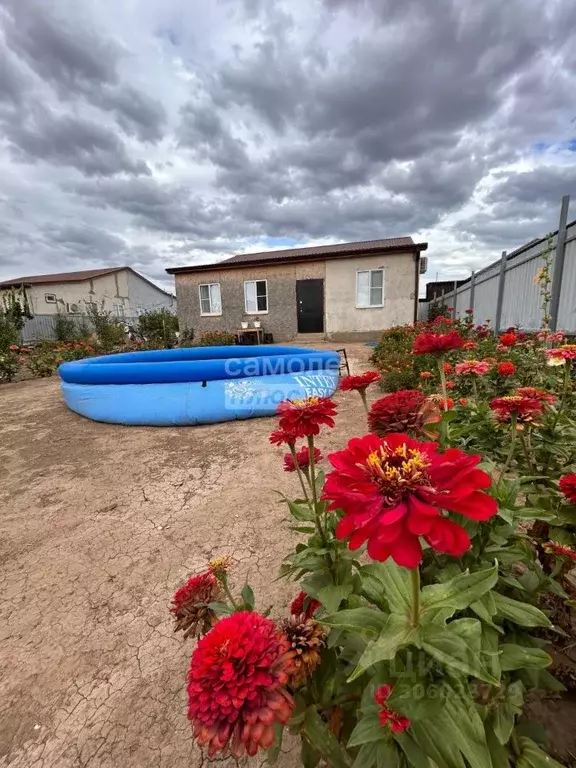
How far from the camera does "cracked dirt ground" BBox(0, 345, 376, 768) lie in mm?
1191

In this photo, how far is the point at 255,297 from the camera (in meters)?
13.7

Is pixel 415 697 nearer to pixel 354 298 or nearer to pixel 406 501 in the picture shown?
pixel 406 501

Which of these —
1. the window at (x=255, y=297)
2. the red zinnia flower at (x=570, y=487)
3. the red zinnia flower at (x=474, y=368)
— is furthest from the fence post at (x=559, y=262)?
the window at (x=255, y=297)

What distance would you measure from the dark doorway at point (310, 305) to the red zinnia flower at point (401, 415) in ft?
40.9

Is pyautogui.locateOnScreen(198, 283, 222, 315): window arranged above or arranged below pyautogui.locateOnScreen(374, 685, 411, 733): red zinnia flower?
above

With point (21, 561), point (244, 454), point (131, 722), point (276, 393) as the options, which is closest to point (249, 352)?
point (276, 393)

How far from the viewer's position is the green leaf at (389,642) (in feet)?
1.78

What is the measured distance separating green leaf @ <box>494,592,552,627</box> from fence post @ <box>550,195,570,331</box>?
5.80m

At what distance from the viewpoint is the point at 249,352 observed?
7.62m

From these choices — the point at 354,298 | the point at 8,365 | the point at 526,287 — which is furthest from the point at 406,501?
the point at 354,298

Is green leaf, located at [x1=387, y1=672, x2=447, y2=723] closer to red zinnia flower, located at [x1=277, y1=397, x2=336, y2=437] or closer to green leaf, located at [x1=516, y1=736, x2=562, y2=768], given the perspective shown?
green leaf, located at [x1=516, y1=736, x2=562, y2=768]

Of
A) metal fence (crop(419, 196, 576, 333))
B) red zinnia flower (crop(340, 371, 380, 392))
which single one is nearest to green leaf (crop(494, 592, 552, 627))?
red zinnia flower (crop(340, 371, 380, 392))

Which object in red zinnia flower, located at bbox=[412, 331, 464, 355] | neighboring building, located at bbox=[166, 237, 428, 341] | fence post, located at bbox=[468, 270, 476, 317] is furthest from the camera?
neighboring building, located at bbox=[166, 237, 428, 341]

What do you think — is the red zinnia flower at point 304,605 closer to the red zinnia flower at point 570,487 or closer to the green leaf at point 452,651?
the green leaf at point 452,651
